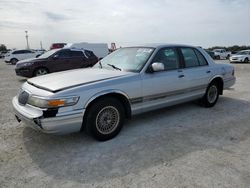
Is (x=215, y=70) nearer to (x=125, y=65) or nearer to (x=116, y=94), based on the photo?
(x=125, y=65)

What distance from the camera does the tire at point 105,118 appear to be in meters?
3.70

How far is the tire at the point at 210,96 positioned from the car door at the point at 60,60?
24.3 feet

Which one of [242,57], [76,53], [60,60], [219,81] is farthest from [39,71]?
[242,57]

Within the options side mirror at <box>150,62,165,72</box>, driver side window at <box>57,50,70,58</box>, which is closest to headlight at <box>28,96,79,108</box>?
side mirror at <box>150,62,165,72</box>

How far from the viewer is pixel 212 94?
5977mm

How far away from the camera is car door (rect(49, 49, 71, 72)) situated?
1092cm

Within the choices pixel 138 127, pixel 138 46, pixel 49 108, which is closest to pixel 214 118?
pixel 138 127

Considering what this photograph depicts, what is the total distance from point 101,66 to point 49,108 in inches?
75.0

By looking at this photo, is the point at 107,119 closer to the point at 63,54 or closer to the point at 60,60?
the point at 60,60

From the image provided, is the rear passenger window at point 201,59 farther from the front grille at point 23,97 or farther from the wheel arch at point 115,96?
the front grille at point 23,97

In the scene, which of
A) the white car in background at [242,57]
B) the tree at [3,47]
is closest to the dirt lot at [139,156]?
the white car in background at [242,57]

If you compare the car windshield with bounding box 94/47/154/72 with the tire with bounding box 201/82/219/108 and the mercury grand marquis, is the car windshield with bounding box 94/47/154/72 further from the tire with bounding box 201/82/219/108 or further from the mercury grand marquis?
the tire with bounding box 201/82/219/108

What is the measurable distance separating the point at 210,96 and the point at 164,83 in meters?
1.95

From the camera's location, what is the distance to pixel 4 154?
3490mm
